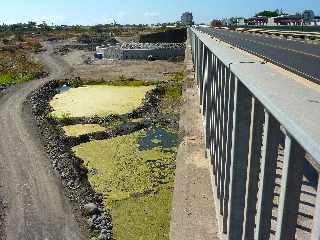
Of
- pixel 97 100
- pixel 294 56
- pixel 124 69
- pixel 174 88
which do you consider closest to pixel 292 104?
pixel 294 56

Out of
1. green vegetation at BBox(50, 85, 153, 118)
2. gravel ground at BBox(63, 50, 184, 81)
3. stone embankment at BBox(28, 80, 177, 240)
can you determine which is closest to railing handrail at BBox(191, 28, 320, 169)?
stone embankment at BBox(28, 80, 177, 240)

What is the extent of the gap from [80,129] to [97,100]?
13.5 m

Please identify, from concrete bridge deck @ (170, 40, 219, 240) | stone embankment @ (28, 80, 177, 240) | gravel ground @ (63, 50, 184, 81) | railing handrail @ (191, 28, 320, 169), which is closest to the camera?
railing handrail @ (191, 28, 320, 169)

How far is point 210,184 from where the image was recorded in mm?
19469

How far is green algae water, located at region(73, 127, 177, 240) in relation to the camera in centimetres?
2228

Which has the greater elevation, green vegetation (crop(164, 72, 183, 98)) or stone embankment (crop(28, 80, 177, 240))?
stone embankment (crop(28, 80, 177, 240))

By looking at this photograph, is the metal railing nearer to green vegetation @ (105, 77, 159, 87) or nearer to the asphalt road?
the asphalt road

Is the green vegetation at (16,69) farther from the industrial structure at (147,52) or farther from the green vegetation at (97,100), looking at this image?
the industrial structure at (147,52)

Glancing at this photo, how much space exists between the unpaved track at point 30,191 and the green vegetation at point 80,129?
309cm

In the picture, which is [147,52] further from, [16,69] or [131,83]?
[131,83]

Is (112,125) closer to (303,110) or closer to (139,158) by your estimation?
(139,158)

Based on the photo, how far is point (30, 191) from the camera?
26375mm

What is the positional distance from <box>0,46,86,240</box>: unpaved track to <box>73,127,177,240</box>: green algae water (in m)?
2.63

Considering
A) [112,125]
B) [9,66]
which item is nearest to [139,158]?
[112,125]
